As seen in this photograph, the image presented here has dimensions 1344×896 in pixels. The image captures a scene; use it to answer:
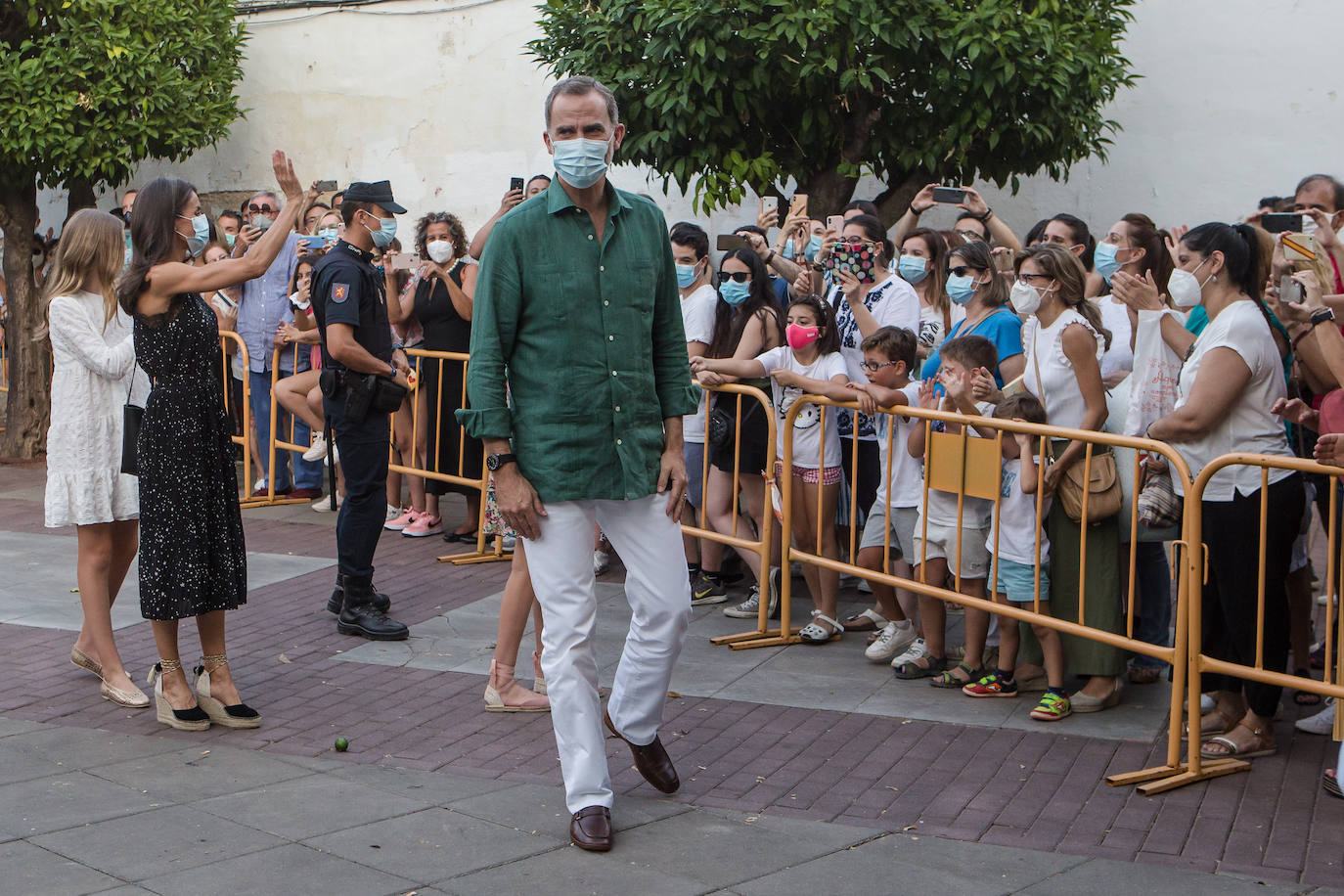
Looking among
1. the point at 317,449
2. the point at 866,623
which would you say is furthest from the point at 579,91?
the point at 317,449

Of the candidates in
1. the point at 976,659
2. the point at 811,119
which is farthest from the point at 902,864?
the point at 811,119

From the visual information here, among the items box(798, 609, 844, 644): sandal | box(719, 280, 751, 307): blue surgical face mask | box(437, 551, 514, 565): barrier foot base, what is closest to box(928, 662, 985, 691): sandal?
box(798, 609, 844, 644): sandal

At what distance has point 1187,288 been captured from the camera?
5309mm

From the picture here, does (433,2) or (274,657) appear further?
(433,2)

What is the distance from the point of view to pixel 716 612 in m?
7.45

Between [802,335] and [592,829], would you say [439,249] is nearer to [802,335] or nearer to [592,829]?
[802,335]

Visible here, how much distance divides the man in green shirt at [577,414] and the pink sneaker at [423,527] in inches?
197

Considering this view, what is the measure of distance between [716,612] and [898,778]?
252 centimetres

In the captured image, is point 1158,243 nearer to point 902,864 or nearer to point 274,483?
point 902,864

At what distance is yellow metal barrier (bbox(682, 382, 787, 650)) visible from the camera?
6.85 m

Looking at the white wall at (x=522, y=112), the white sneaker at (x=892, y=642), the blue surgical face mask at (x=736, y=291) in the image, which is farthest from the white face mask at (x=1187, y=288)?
the white wall at (x=522, y=112)

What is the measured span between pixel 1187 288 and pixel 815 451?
6.80 feet

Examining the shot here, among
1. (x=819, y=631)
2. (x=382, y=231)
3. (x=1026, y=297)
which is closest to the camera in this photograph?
(x=1026, y=297)

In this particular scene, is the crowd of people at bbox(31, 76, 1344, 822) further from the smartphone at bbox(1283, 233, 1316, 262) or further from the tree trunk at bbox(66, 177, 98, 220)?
the tree trunk at bbox(66, 177, 98, 220)
